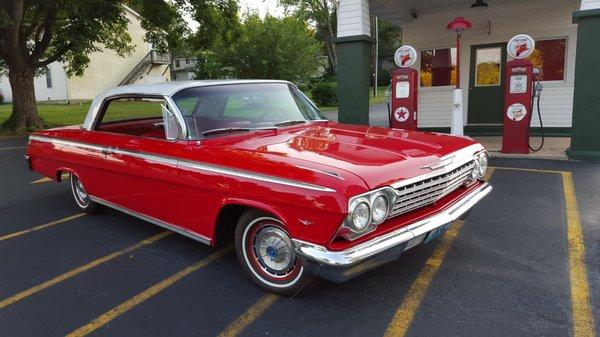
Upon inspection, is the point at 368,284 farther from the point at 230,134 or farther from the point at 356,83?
the point at 356,83

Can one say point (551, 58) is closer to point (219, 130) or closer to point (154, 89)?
point (219, 130)

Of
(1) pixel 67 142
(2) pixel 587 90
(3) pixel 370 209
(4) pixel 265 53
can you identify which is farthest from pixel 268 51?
(3) pixel 370 209

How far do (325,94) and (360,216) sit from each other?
24694 mm

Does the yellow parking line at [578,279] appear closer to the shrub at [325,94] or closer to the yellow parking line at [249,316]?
the yellow parking line at [249,316]

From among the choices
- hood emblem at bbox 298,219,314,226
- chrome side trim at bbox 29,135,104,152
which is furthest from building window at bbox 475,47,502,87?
hood emblem at bbox 298,219,314,226

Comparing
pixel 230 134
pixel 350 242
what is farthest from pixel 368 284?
pixel 230 134

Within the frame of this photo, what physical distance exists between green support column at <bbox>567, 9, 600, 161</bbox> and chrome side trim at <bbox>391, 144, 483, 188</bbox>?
16.0 ft

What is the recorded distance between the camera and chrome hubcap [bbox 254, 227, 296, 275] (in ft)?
10.6

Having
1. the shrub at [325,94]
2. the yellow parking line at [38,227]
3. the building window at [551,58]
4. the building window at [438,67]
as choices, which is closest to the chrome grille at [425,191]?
the yellow parking line at [38,227]

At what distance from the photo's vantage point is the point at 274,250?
10.9ft

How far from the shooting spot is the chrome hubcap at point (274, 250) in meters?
3.25

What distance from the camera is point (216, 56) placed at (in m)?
28.1

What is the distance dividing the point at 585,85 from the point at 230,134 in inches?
262

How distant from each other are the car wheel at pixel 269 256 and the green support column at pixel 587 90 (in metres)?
6.71
